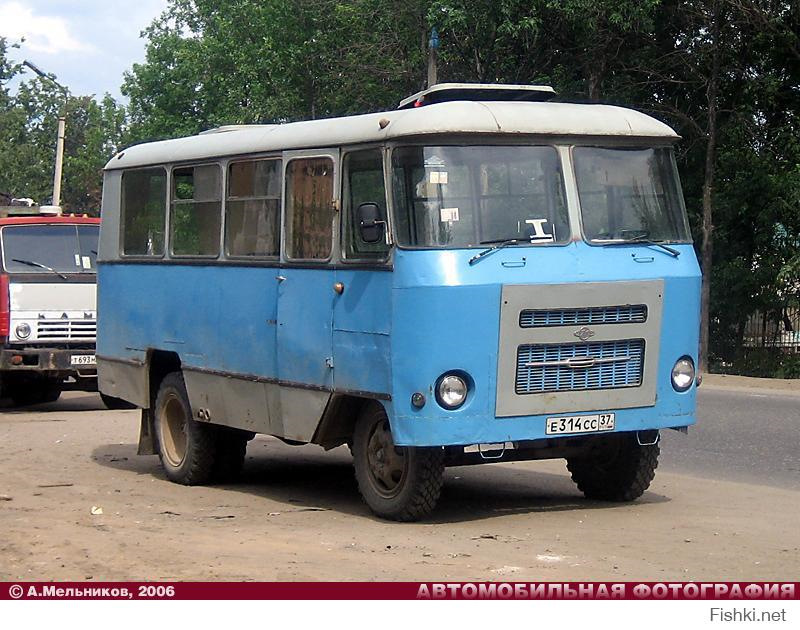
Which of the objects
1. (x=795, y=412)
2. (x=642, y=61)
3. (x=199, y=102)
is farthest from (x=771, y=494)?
(x=199, y=102)

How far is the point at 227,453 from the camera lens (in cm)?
1277

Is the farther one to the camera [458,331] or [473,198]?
[473,198]

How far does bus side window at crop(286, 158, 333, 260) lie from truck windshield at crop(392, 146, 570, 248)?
0.90 meters

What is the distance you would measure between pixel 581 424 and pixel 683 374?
0.92 meters

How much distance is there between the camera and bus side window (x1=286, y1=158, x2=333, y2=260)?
416 inches

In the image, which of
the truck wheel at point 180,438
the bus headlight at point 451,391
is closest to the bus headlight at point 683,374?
the bus headlight at point 451,391

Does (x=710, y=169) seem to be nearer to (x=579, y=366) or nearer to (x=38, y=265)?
(x=38, y=265)

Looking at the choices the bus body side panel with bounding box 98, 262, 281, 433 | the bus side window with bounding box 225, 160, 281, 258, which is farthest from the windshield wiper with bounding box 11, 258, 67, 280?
the bus side window with bounding box 225, 160, 281, 258

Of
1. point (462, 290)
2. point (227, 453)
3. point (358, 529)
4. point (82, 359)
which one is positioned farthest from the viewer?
point (82, 359)

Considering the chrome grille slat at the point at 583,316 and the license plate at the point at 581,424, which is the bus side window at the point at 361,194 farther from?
the license plate at the point at 581,424

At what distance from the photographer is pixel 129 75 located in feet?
238

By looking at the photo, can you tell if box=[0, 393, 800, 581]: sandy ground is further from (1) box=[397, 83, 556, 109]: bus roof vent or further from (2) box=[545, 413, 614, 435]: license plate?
(1) box=[397, 83, 556, 109]: bus roof vent

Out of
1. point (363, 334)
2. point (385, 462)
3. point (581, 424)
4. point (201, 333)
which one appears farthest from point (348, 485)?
point (581, 424)

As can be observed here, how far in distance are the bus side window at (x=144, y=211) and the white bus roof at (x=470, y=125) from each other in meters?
1.76
